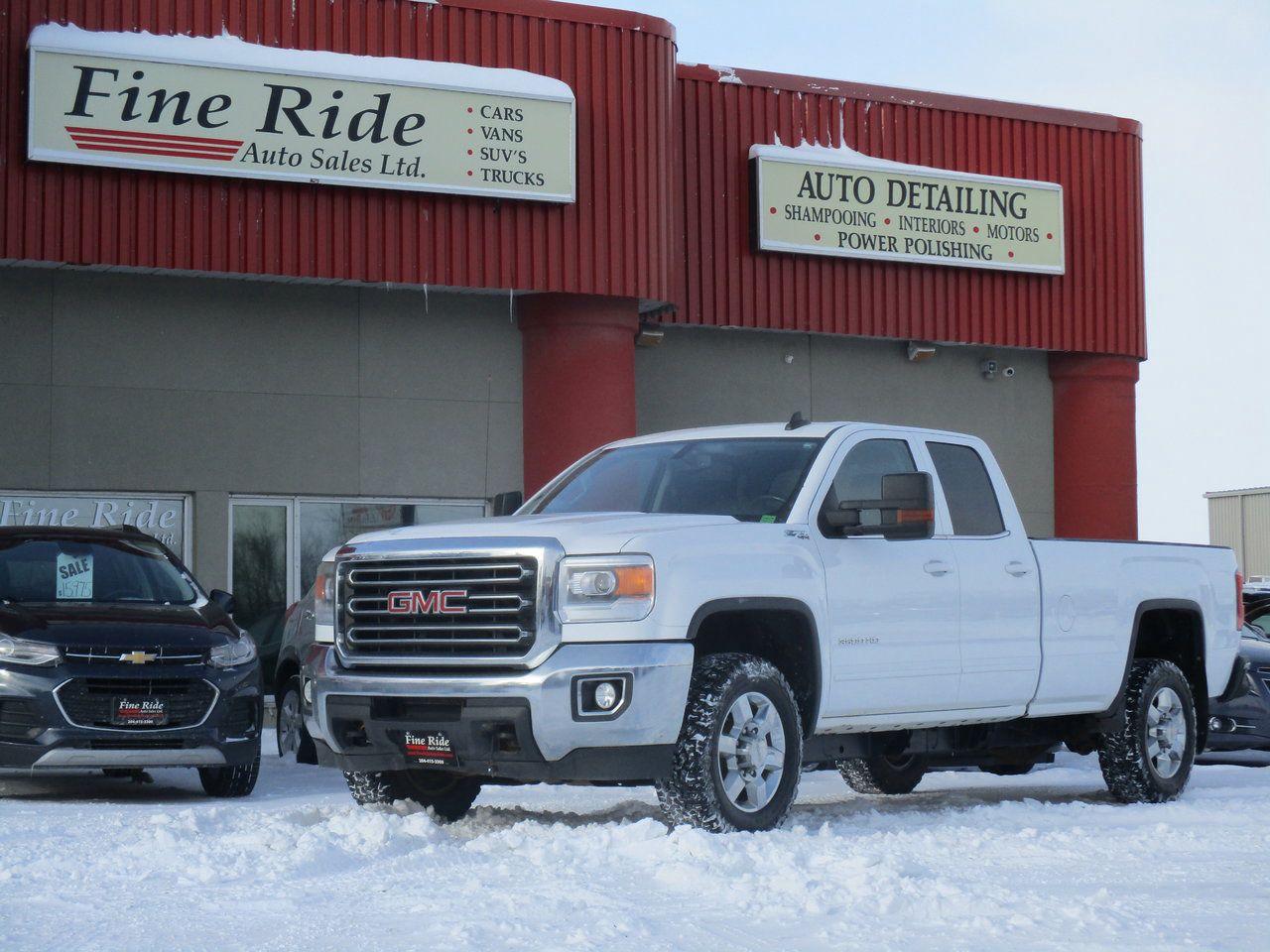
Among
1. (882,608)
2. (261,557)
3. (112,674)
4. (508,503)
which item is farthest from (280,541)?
(882,608)

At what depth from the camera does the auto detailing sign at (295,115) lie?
57.6 feet

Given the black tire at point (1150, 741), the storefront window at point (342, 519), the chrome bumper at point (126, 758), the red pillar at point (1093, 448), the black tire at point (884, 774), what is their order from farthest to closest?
the red pillar at point (1093, 448) < the storefront window at point (342, 519) < the black tire at point (884, 774) < the black tire at point (1150, 741) < the chrome bumper at point (126, 758)

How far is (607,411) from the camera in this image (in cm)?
1977

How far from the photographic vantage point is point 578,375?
19.8 metres

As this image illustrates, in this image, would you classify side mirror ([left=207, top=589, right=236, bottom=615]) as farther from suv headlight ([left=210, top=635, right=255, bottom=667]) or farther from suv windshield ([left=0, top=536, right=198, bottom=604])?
suv headlight ([left=210, top=635, right=255, bottom=667])

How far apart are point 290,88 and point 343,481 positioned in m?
4.17

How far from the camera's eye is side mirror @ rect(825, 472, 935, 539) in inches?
339

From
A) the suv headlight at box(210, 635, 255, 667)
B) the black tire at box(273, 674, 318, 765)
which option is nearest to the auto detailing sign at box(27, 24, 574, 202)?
the black tire at box(273, 674, 318, 765)

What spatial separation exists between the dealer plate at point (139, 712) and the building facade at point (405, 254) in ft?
25.9

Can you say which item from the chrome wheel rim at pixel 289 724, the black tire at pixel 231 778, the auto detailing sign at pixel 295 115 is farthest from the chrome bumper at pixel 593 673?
the auto detailing sign at pixel 295 115

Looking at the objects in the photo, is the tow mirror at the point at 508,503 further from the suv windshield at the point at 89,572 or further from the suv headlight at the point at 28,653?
the suv windshield at the point at 89,572

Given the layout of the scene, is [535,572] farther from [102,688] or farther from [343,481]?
[343,481]

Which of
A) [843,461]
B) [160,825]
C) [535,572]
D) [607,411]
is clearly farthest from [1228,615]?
[607,411]

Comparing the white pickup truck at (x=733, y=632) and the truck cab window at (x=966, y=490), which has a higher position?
the truck cab window at (x=966, y=490)
